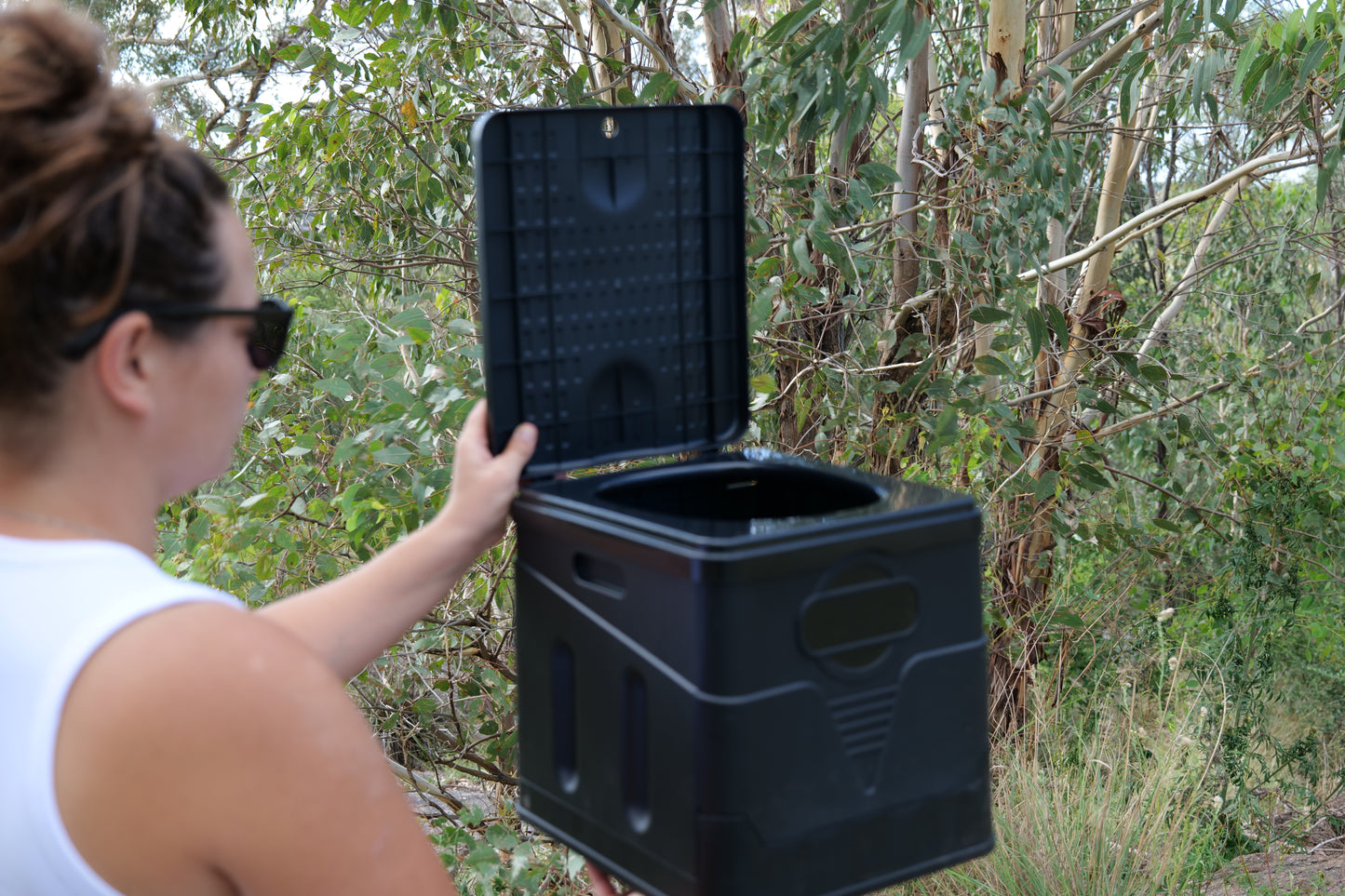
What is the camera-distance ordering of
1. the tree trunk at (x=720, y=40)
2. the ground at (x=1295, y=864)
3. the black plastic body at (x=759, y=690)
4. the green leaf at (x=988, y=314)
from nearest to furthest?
the black plastic body at (x=759, y=690) → the green leaf at (x=988, y=314) → the ground at (x=1295, y=864) → the tree trunk at (x=720, y=40)

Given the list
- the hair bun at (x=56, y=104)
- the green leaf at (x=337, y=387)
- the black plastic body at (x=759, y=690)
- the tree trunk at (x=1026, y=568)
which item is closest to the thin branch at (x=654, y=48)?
the green leaf at (x=337, y=387)

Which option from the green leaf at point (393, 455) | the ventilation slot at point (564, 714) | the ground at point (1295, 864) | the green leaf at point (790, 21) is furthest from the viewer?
the ground at point (1295, 864)

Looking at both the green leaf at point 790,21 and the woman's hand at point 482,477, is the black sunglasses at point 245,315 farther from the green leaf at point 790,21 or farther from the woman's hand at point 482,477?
the green leaf at point 790,21

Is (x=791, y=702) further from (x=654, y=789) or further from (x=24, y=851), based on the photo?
(x=24, y=851)

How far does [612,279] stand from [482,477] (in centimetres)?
29

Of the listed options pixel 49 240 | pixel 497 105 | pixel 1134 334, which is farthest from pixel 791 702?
pixel 1134 334

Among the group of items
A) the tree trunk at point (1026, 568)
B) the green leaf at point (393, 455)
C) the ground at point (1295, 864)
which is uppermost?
the green leaf at point (393, 455)

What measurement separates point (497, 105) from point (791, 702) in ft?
8.74

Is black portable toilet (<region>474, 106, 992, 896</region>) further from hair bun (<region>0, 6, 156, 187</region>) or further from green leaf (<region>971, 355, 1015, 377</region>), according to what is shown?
green leaf (<region>971, 355, 1015, 377</region>)

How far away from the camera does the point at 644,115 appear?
55.6 inches

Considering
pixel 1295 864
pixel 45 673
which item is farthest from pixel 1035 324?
pixel 45 673

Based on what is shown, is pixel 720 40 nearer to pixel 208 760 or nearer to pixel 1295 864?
pixel 1295 864

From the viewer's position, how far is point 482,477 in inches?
52.4

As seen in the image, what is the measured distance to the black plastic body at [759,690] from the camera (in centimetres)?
104
